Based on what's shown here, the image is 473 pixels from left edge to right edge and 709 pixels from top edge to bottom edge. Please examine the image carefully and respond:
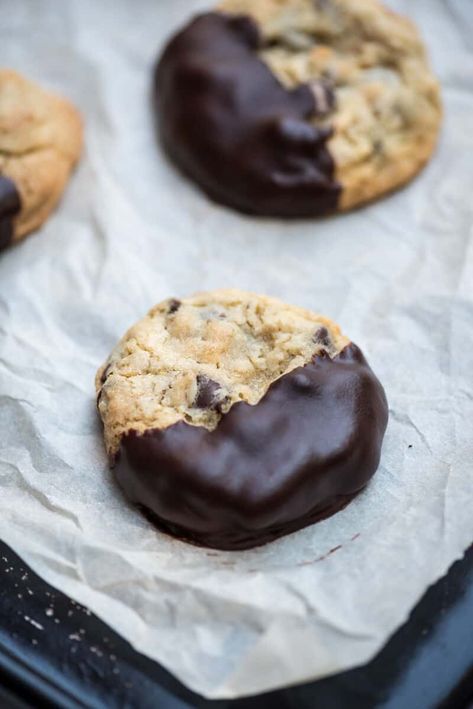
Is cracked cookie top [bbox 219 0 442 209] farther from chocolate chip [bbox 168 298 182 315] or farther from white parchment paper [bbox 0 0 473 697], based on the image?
chocolate chip [bbox 168 298 182 315]

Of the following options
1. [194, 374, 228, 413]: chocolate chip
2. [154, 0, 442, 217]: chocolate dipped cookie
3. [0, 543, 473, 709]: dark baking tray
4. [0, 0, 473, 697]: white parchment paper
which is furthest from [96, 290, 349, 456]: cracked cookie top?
[154, 0, 442, 217]: chocolate dipped cookie

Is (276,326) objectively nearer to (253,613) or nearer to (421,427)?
(421,427)

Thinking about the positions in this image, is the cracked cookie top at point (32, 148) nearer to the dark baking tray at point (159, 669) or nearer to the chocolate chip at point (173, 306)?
the chocolate chip at point (173, 306)

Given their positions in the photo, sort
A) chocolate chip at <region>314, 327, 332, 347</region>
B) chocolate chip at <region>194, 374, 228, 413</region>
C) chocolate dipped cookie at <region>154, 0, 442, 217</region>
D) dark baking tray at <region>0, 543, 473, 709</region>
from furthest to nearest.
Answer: chocolate dipped cookie at <region>154, 0, 442, 217</region> → chocolate chip at <region>314, 327, 332, 347</region> → chocolate chip at <region>194, 374, 228, 413</region> → dark baking tray at <region>0, 543, 473, 709</region>

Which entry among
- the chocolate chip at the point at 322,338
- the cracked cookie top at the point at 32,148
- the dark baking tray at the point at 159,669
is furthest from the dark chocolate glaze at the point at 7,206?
the dark baking tray at the point at 159,669

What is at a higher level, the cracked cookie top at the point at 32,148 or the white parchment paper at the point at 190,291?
the cracked cookie top at the point at 32,148

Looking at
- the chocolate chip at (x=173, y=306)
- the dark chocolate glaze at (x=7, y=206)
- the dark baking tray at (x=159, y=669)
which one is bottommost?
the dark baking tray at (x=159, y=669)

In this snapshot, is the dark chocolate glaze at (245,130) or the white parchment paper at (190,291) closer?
the white parchment paper at (190,291)
